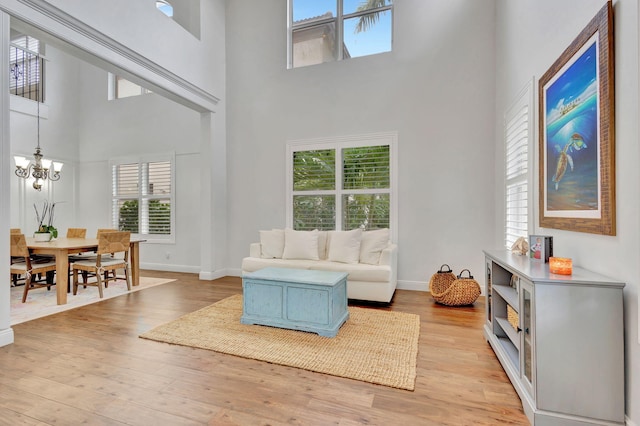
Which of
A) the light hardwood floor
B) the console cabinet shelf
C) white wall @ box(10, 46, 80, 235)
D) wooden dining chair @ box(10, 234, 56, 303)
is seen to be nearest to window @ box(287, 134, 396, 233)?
the light hardwood floor

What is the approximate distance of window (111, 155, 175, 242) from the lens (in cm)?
619

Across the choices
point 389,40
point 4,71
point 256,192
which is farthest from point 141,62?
point 389,40

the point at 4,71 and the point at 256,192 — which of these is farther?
the point at 256,192

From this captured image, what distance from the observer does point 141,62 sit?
404cm

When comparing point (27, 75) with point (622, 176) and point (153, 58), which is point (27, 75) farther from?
point (622, 176)

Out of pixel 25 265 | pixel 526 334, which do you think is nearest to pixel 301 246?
pixel 526 334

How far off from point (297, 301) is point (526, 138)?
269cm

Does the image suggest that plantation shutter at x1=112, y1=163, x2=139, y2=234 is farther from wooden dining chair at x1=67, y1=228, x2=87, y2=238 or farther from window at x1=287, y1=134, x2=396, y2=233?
window at x1=287, y1=134, x2=396, y2=233

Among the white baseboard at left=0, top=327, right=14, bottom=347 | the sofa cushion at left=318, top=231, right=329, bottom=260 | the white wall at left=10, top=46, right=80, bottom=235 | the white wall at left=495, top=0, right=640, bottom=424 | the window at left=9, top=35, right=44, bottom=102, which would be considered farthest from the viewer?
the window at left=9, top=35, right=44, bottom=102

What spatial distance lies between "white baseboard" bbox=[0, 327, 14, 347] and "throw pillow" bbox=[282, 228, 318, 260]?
2824 mm

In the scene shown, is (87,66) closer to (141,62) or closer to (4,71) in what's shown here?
(141,62)

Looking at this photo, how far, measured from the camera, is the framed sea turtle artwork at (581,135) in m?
1.75

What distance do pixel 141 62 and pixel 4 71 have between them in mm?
1576

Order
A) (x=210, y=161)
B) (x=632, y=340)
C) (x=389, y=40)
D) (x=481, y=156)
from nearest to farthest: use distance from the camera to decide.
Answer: (x=632, y=340) < (x=481, y=156) < (x=389, y=40) < (x=210, y=161)
